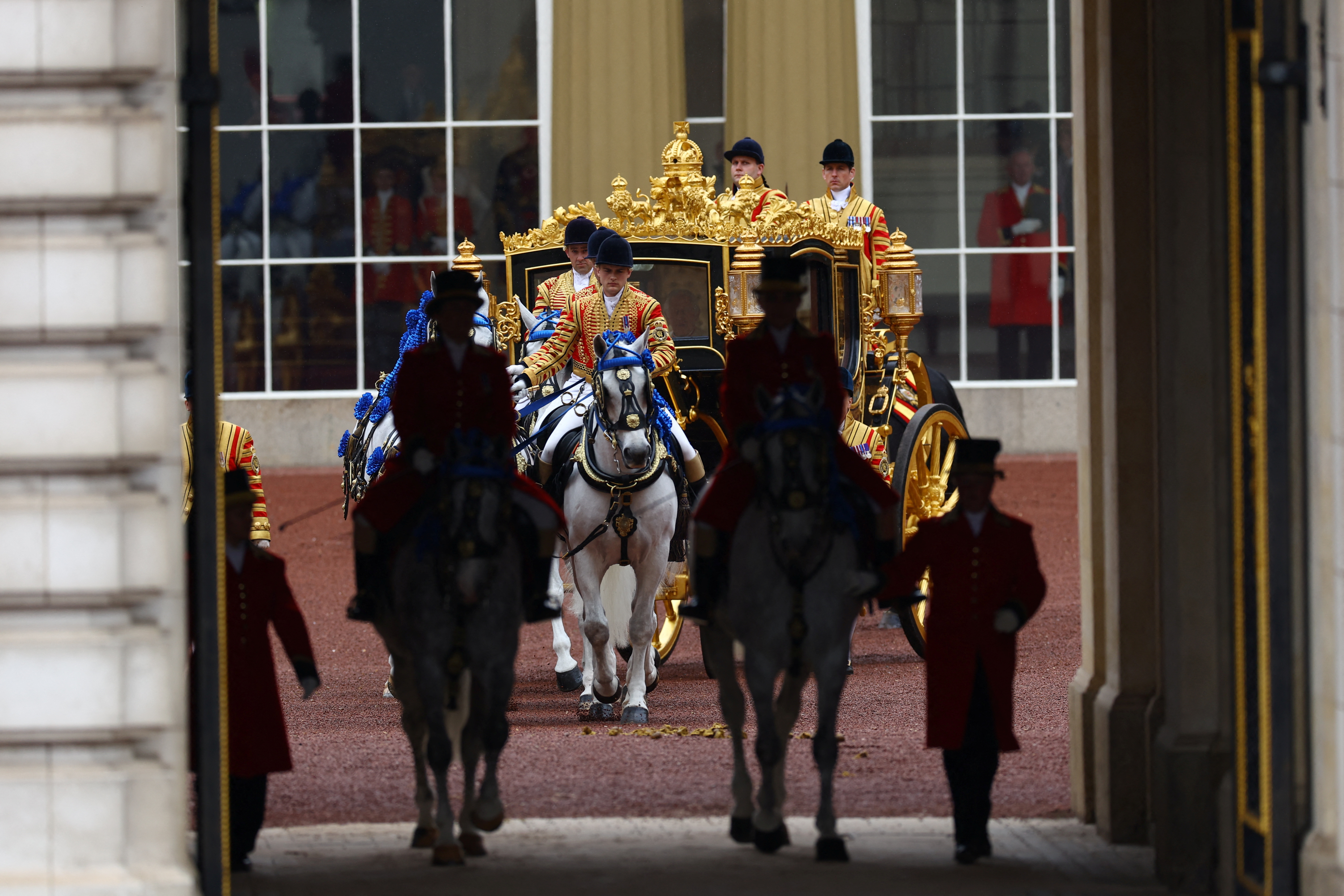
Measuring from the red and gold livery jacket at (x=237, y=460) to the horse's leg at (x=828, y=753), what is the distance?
256cm

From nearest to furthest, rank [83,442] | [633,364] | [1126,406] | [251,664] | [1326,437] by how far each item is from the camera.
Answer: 1. [83,442]
2. [1326,437]
3. [251,664]
4. [1126,406]
5. [633,364]

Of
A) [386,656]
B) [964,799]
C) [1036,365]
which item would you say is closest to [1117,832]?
[964,799]

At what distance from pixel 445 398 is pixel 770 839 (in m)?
1.94

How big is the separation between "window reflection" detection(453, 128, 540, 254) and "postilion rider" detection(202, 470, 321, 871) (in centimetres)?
1421

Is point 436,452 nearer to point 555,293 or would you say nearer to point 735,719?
point 735,719

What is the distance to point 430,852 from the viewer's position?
25.4 feet

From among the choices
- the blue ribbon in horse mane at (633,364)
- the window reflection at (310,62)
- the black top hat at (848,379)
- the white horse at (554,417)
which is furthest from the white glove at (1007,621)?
the window reflection at (310,62)

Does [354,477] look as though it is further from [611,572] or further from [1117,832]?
[1117,832]

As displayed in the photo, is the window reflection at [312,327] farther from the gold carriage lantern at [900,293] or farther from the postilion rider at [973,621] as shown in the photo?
the postilion rider at [973,621]

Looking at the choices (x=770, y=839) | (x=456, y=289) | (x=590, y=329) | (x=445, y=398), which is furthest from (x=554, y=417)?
(x=770, y=839)

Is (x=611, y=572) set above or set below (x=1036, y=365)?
below

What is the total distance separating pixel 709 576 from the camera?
24.7ft

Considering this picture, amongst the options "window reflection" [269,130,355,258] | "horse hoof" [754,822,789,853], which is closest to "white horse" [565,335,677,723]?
"horse hoof" [754,822,789,853]

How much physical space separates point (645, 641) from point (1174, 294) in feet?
14.1
